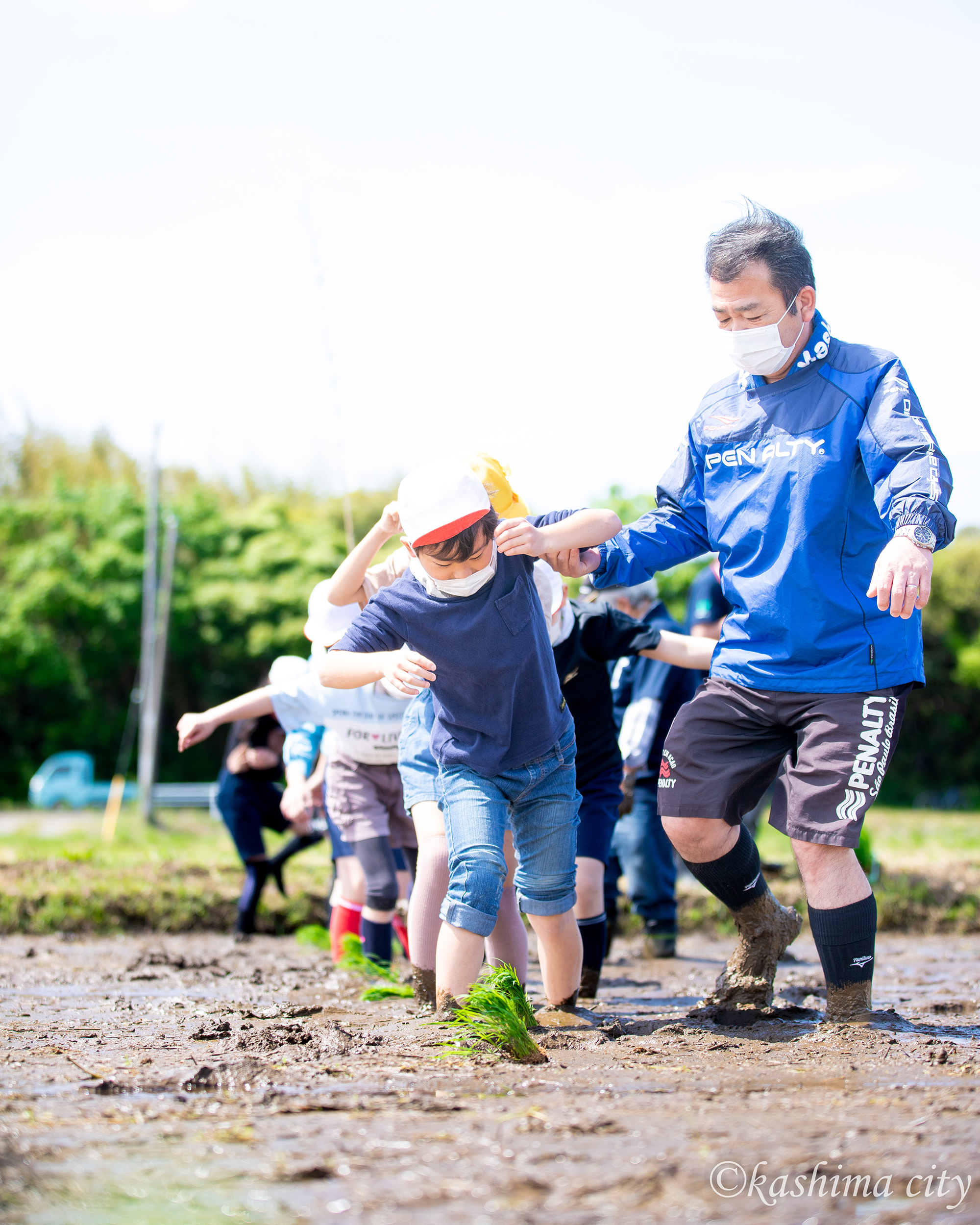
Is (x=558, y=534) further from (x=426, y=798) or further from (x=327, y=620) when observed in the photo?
(x=327, y=620)

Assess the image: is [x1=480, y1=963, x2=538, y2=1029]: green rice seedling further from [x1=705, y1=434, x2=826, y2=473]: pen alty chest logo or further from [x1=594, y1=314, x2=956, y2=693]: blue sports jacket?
[x1=705, y1=434, x2=826, y2=473]: pen alty chest logo

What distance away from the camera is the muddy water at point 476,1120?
2002mm

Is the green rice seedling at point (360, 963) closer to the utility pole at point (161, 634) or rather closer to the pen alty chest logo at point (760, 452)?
the pen alty chest logo at point (760, 452)

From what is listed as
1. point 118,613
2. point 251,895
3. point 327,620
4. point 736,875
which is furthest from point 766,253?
point 118,613

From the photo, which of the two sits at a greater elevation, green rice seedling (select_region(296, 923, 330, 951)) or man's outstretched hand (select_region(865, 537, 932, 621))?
man's outstretched hand (select_region(865, 537, 932, 621))

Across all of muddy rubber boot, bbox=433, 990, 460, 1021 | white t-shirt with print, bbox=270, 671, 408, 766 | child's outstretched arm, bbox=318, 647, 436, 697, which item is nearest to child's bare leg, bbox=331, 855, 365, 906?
white t-shirt with print, bbox=270, 671, 408, 766

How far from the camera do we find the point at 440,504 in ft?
11.7

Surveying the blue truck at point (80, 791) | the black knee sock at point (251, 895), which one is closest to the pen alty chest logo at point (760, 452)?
the black knee sock at point (251, 895)

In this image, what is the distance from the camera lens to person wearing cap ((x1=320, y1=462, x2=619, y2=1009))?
3629mm

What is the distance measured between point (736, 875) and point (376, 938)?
2053mm

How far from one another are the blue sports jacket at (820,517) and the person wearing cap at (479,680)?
463 millimetres

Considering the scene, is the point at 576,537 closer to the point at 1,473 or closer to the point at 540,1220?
the point at 540,1220

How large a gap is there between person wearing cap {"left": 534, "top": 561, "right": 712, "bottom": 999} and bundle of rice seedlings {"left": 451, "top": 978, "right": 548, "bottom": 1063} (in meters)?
1.39

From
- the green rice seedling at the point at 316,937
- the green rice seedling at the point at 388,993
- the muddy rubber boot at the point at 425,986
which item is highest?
the muddy rubber boot at the point at 425,986
